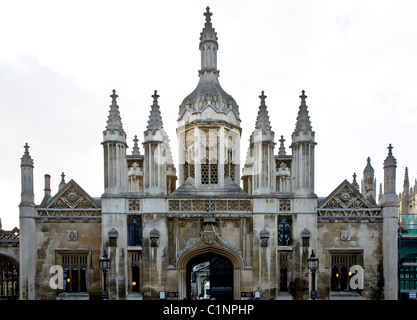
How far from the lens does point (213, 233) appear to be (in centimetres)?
2108

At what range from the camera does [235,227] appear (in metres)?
21.7

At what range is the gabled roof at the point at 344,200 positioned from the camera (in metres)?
22.0

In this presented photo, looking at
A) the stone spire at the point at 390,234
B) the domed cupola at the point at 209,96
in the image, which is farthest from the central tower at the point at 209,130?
the stone spire at the point at 390,234

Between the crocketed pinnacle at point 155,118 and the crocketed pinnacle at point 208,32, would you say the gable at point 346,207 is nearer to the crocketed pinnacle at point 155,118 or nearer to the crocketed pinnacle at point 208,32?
the crocketed pinnacle at point 155,118

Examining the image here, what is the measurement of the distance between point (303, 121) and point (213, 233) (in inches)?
343

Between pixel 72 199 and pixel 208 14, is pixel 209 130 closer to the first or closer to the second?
pixel 208 14

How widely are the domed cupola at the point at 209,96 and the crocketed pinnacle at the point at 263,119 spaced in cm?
240

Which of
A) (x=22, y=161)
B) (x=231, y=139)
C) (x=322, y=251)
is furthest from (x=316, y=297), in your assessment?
(x=22, y=161)

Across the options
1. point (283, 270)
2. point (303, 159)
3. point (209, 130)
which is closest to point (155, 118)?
point (209, 130)

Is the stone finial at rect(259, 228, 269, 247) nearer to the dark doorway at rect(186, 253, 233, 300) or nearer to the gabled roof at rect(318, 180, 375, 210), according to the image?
the dark doorway at rect(186, 253, 233, 300)

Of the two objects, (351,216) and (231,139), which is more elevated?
(231,139)
